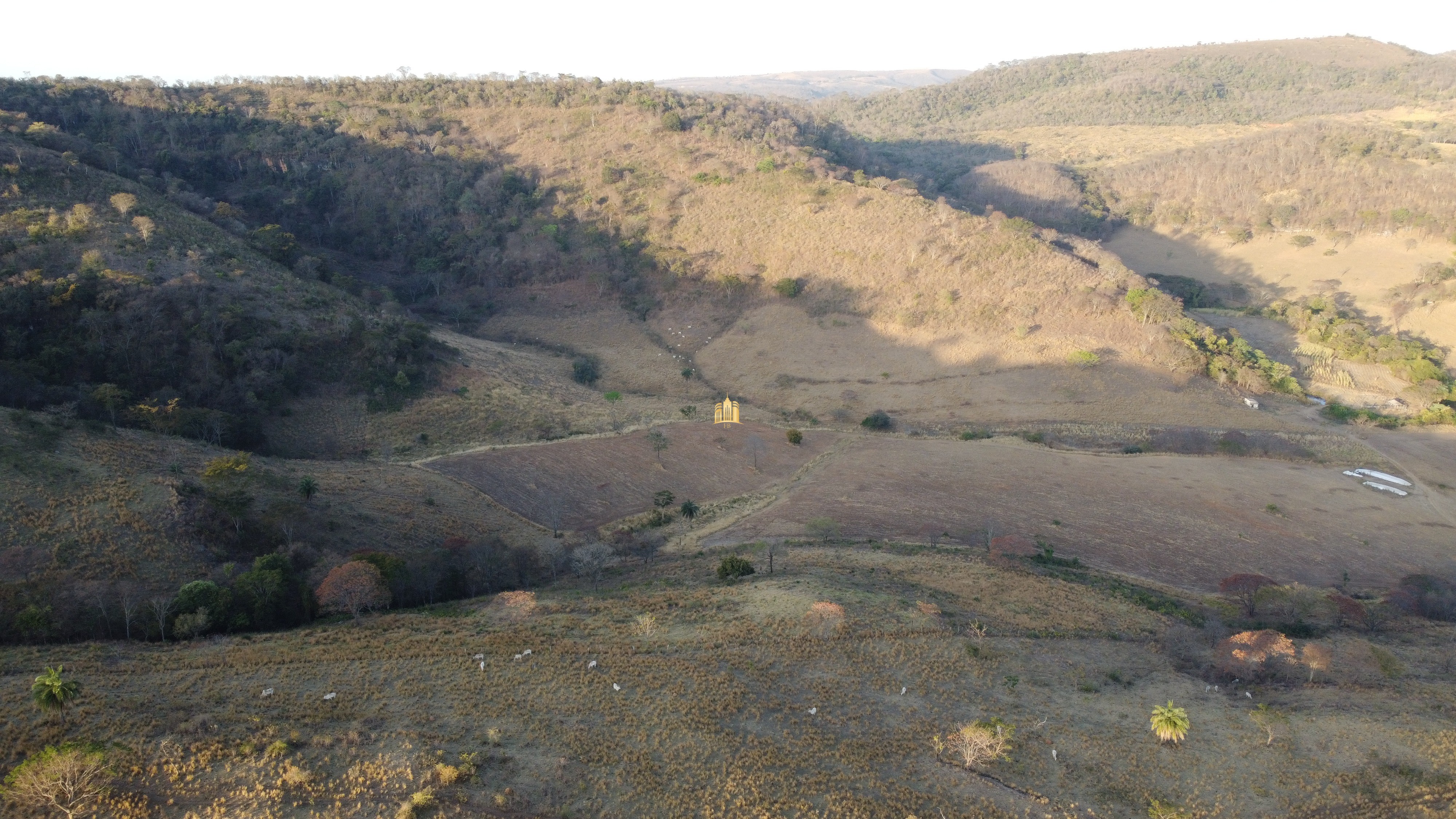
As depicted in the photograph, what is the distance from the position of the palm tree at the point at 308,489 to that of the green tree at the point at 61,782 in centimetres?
1645

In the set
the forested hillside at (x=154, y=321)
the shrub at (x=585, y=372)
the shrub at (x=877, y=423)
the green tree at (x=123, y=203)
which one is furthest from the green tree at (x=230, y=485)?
the shrub at (x=877, y=423)

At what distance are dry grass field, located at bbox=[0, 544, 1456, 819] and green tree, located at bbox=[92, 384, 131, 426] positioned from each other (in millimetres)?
18607

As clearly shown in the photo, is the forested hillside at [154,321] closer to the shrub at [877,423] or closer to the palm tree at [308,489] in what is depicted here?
the palm tree at [308,489]

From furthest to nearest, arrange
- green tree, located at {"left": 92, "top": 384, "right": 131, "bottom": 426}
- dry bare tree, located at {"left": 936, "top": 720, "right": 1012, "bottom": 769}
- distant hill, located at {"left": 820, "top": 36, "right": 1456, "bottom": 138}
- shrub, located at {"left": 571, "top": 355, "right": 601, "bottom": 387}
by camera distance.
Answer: distant hill, located at {"left": 820, "top": 36, "right": 1456, "bottom": 138} < shrub, located at {"left": 571, "top": 355, "right": 601, "bottom": 387} < green tree, located at {"left": 92, "top": 384, "right": 131, "bottom": 426} < dry bare tree, located at {"left": 936, "top": 720, "right": 1012, "bottom": 769}

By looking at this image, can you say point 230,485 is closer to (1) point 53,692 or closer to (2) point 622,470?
(1) point 53,692

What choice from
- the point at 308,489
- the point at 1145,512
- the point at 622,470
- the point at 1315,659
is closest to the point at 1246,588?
the point at 1315,659

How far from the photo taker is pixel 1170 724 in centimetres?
1777

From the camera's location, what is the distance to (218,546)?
82.4ft

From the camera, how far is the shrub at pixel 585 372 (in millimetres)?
58000

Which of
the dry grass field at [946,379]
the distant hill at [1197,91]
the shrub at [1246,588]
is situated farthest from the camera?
the distant hill at [1197,91]

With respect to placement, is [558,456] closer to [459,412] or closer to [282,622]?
[459,412]

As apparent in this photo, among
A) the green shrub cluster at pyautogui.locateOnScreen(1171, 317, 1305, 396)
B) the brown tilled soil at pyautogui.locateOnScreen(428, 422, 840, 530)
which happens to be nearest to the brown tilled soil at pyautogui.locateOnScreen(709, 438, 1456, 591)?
the brown tilled soil at pyautogui.locateOnScreen(428, 422, 840, 530)

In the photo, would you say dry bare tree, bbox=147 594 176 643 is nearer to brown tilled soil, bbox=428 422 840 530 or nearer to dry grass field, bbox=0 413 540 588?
dry grass field, bbox=0 413 540 588

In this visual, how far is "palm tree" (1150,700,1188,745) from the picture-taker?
17.7 metres
